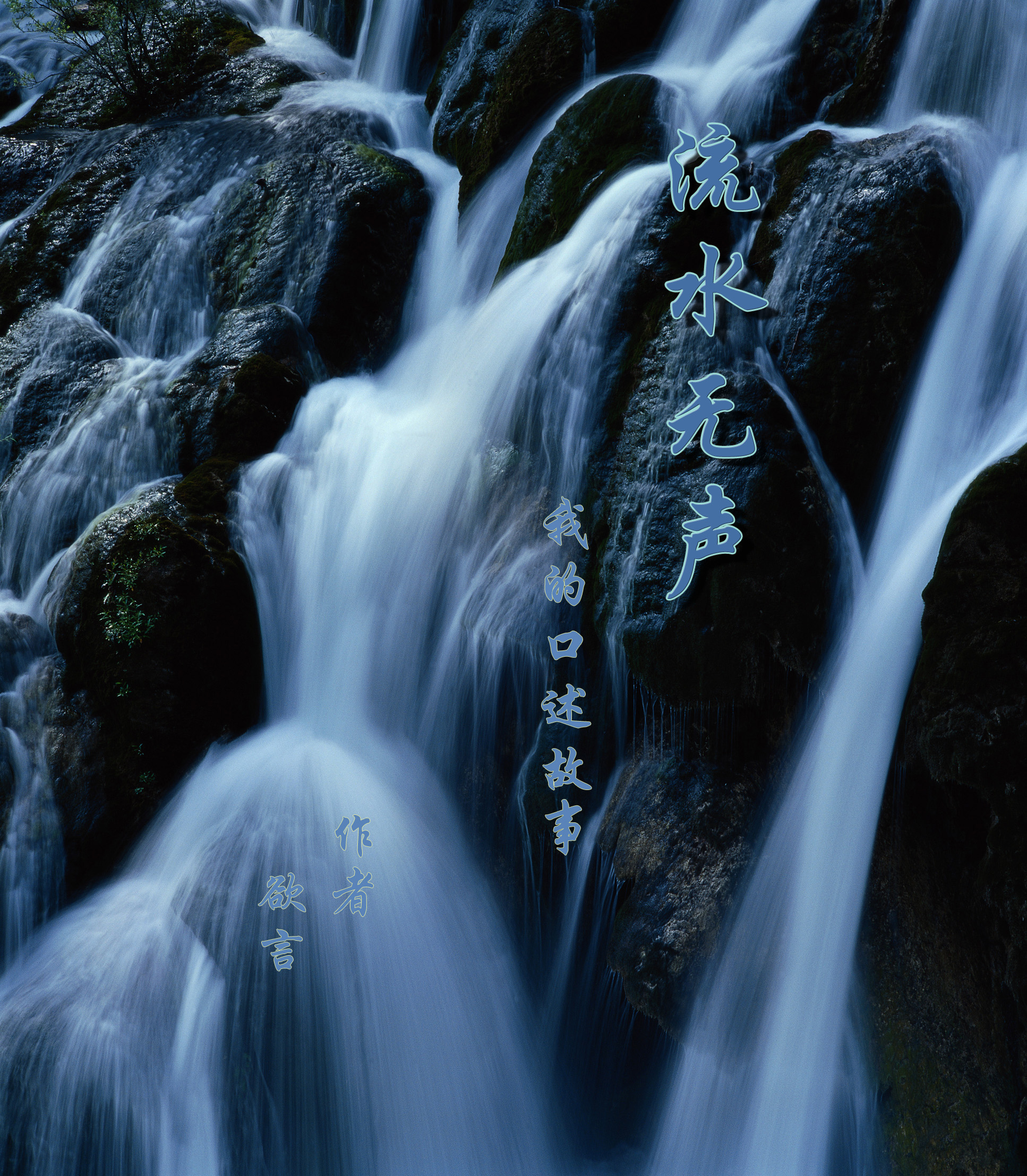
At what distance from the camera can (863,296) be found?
4.42 m

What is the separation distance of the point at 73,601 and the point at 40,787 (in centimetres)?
108

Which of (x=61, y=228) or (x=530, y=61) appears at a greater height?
(x=530, y=61)

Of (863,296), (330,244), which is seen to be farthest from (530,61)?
(863,296)

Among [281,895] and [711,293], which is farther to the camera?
[711,293]

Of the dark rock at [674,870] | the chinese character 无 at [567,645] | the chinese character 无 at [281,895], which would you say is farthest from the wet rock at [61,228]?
the dark rock at [674,870]

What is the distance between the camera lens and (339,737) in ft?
17.7

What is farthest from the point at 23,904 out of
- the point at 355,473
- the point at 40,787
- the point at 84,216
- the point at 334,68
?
the point at 334,68

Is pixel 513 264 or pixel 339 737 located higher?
pixel 513 264

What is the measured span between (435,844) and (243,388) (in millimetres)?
3609

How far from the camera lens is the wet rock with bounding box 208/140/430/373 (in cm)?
781

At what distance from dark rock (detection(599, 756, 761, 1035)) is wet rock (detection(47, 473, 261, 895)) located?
2.60 m

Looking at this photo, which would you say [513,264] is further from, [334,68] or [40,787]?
[334,68]

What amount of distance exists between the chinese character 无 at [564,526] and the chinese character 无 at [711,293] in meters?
1.04

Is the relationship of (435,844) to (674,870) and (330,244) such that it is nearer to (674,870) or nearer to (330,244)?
(674,870)
